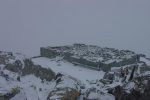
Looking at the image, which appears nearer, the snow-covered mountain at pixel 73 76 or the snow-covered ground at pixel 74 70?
the snow-covered mountain at pixel 73 76

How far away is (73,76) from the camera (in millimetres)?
30828

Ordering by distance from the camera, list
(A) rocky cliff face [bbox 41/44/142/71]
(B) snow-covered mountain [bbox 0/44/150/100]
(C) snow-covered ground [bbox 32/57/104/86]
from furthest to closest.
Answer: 1. (A) rocky cliff face [bbox 41/44/142/71]
2. (C) snow-covered ground [bbox 32/57/104/86]
3. (B) snow-covered mountain [bbox 0/44/150/100]

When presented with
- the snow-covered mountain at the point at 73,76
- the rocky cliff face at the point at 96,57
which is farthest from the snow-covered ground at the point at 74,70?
the rocky cliff face at the point at 96,57

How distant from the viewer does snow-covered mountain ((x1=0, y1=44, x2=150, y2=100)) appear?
11164 mm

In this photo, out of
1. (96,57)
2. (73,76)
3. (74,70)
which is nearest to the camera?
(73,76)

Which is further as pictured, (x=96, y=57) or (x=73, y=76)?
(x=96, y=57)

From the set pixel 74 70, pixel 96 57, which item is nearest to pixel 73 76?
pixel 74 70

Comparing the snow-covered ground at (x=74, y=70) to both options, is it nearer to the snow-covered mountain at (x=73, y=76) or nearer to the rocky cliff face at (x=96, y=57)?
the snow-covered mountain at (x=73, y=76)

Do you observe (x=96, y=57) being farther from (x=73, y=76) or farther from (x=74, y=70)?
(x=73, y=76)

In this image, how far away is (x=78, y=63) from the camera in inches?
1468

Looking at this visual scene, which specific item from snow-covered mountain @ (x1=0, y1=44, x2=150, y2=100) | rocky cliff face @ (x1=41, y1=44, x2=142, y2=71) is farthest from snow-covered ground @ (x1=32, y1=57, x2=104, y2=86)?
rocky cliff face @ (x1=41, y1=44, x2=142, y2=71)

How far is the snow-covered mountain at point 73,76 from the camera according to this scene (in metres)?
11.2

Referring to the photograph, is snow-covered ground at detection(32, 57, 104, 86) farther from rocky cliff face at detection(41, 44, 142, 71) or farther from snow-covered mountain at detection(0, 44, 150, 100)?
rocky cliff face at detection(41, 44, 142, 71)

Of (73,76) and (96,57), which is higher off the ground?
(96,57)
